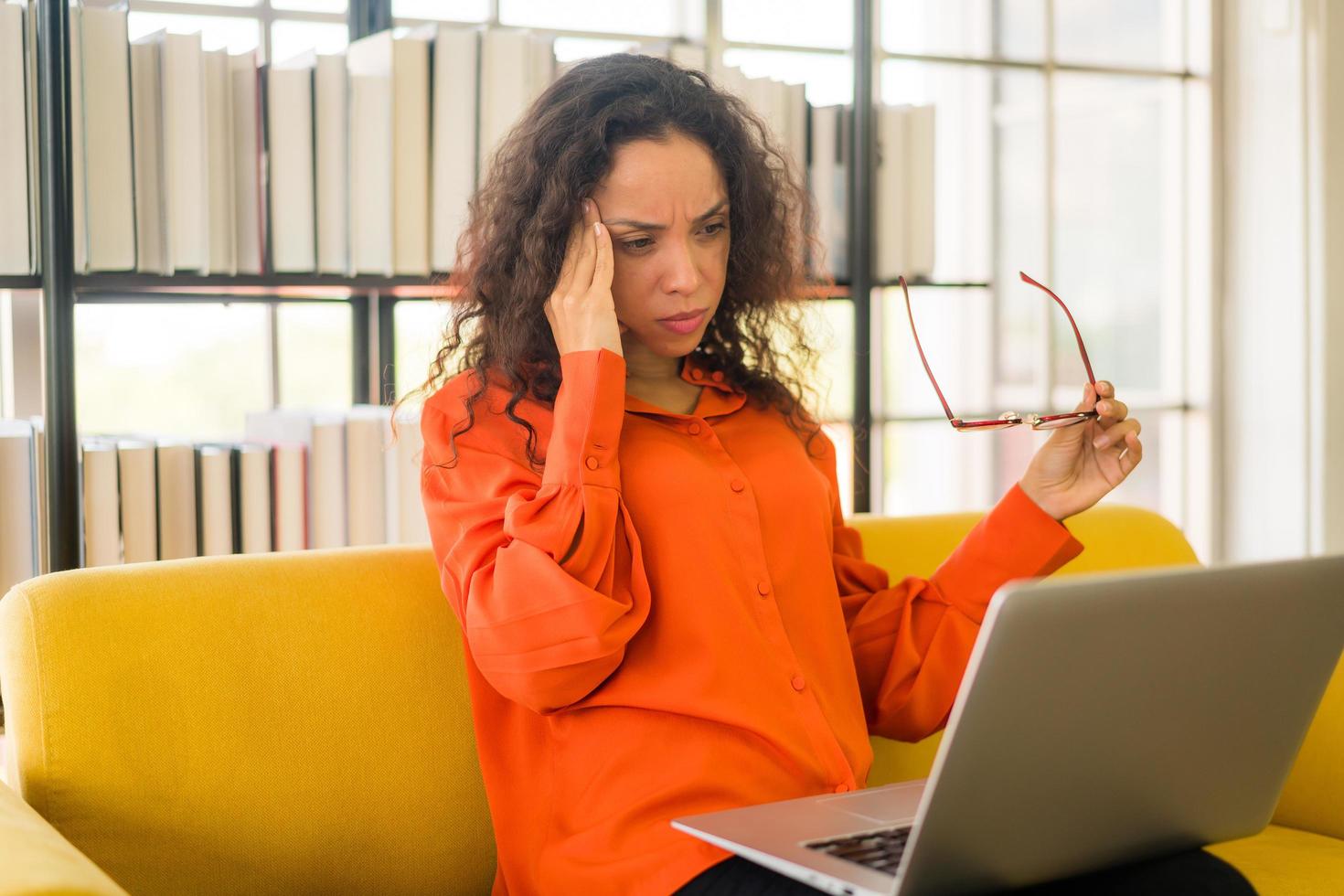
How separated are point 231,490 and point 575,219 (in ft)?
2.32

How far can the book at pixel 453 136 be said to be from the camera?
2.05m

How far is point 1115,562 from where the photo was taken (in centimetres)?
212

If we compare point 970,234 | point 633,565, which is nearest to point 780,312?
point 633,565

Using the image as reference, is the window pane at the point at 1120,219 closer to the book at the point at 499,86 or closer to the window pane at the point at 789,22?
the window pane at the point at 789,22

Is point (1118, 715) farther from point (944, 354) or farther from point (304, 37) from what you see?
point (944, 354)

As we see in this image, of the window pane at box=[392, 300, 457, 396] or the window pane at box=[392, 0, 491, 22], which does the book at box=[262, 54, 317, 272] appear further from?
the window pane at box=[392, 0, 491, 22]

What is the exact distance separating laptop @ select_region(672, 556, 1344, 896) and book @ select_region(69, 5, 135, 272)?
1126 millimetres

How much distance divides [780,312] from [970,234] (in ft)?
6.19

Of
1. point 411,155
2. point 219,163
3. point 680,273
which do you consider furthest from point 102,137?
point 680,273

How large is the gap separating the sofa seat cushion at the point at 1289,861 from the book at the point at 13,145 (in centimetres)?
159

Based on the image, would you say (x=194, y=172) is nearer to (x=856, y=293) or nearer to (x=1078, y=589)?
(x=856, y=293)

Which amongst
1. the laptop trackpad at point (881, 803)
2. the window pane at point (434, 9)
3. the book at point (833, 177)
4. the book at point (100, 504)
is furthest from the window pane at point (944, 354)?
the laptop trackpad at point (881, 803)

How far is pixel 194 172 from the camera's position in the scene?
6.26 feet

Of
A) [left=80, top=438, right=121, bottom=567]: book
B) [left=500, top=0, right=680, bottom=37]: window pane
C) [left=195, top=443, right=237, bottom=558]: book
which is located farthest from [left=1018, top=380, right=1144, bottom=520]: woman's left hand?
[left=500, top=0, right=680, bottom=37]: window pane
